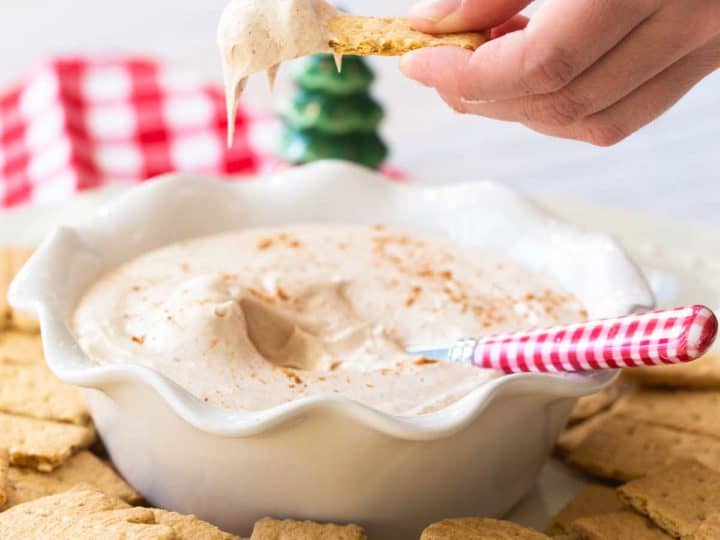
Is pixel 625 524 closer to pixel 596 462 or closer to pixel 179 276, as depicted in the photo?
pixel 596 462

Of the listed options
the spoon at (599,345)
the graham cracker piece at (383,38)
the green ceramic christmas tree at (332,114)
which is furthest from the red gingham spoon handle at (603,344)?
the green ceramic christmas tree at (332,114)

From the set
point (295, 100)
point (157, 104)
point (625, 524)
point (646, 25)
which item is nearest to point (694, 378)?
point (625, 524)

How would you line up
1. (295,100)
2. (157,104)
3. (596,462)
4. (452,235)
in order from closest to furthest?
(596,462) < (452,235) < (295,100) < (157,104)

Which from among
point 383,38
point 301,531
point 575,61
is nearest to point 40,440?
point 301,531

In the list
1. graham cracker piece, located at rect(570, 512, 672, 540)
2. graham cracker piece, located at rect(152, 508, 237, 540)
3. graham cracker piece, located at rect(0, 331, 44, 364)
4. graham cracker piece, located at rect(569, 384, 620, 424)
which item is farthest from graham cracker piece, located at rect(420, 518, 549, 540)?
graham cracker piece, located at rect(0, 331, 44, 364)

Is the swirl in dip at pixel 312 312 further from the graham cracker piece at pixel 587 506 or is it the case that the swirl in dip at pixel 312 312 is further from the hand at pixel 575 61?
the hand at pixel 575 61

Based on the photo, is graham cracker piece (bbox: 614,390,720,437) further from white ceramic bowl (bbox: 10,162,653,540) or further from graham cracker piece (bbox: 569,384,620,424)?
white ceramic bowl (bbox: 10,162,653,540)
